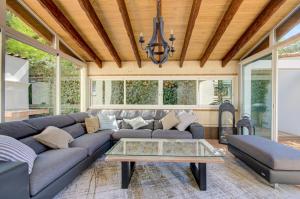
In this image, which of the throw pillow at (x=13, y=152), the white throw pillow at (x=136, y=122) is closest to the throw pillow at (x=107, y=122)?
the white throw pillow at (x=136, y=122)

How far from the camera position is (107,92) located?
6.36 m

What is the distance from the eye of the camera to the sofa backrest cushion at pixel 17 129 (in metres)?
2.47

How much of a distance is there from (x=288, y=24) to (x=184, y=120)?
2.92 m

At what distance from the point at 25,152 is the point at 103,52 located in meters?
4.05

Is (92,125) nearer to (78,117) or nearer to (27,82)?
(78,117)

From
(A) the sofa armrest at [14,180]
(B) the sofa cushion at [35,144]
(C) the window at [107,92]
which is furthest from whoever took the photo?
(C) the window at [107,92]

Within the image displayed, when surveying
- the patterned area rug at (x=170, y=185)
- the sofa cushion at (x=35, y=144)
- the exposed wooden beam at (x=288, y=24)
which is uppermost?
the exposed wooden beam at (x=288, y=24)

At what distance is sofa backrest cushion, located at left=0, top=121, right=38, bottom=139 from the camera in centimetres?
247

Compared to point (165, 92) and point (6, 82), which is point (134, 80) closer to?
point (165, 92)

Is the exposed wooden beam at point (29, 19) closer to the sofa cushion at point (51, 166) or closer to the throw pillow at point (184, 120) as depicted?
the sofa cushion at point (51, 166)

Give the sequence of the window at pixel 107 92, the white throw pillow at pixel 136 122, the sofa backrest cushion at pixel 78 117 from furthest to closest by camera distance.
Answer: the window at pixel 107 92 < the white throw pillow at pixel 136 122 < the sofa backrest cushion at pixel 78 117

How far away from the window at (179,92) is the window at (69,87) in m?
2.71

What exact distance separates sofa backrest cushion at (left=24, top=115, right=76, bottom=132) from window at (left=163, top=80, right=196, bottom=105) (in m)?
3.04

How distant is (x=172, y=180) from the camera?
9.53ft
